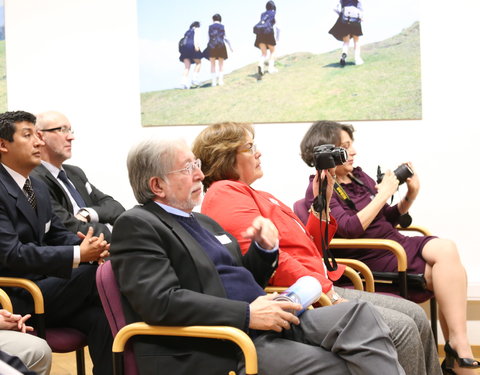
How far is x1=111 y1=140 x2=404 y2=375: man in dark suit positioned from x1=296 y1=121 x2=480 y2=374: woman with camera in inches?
39.3

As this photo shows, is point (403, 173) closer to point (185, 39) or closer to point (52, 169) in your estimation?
point (185, 39)

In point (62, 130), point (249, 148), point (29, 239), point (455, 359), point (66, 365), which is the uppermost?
point (62, 130)

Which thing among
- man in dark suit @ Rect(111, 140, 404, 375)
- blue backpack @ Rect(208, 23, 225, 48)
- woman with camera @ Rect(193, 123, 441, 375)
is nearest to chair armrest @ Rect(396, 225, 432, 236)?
woman with camera @ Rect(193, 123, 441, 375)

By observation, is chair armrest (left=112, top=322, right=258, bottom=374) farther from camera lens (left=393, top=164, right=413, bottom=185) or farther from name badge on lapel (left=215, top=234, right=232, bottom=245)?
camera lens (left=393, top=164, right=413, bottom=185)

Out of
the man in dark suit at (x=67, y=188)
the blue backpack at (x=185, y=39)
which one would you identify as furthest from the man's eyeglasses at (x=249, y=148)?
the blue backpack at (x=185, y=39)

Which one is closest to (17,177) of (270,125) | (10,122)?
(10,122)

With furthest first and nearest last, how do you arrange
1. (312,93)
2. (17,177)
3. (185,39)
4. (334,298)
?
(185,39), (312,93), (17,177), (334,298)

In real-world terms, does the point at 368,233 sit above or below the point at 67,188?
below

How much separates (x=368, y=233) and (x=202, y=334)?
5.69 feet

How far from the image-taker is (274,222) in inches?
109

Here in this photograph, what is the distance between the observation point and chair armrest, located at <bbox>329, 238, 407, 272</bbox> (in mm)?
3119

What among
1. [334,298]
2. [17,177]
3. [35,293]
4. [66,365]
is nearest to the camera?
[35,293]

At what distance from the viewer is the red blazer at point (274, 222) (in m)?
2.61

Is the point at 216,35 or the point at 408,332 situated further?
the point at 216,35
